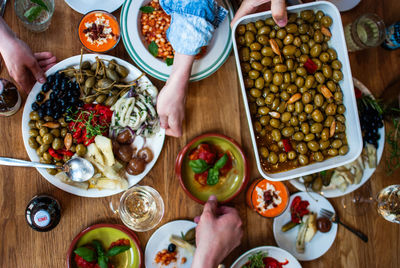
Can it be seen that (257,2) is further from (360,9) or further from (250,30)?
(360,9)

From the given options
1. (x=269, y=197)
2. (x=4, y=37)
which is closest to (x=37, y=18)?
(x=4, y=37)

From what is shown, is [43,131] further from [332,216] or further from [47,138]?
[332,216]

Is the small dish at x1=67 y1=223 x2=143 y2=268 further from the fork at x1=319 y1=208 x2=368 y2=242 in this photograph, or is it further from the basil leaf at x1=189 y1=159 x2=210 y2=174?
the fork at x1=319 y1=208 x2=368 y2=242

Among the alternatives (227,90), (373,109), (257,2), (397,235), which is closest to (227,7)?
(257,2)

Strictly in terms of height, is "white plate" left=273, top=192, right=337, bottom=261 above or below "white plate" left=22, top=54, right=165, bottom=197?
below

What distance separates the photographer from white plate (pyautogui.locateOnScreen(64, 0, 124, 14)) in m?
1.36

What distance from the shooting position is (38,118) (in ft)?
4.24

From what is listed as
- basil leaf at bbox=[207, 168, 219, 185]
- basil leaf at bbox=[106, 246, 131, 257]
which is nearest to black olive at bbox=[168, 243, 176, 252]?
basil leaf at bbox=[106, 246, 131, 257]

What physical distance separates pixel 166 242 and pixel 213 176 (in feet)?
1.13

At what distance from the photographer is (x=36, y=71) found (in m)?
1.28

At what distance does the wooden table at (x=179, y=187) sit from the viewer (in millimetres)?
1346

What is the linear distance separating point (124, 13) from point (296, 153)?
884mm

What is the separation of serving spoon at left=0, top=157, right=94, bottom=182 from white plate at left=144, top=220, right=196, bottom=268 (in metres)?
0.37

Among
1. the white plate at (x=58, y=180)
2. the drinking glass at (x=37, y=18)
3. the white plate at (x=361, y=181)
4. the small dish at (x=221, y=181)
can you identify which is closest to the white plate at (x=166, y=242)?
the small dish at (x=221, y=181)
